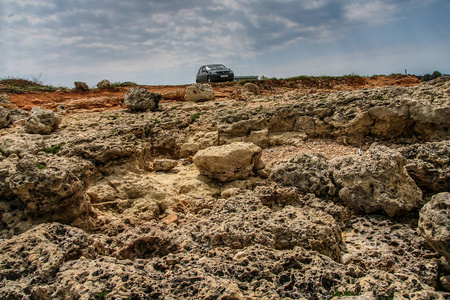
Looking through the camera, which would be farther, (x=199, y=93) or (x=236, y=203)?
(x=199, y=93)

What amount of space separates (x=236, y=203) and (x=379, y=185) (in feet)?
10.2

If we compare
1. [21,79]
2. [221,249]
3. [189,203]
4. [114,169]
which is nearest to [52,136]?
[114,169]

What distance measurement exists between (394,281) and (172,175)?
612 centimetres

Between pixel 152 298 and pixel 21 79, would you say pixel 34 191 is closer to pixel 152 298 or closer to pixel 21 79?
pixel 152 298

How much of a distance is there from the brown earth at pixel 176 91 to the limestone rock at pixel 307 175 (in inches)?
344

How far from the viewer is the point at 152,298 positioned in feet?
11.2

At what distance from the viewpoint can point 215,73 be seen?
2062 cm

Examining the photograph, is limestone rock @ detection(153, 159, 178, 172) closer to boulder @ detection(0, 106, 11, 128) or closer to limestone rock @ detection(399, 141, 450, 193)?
limestone rock @ detection(399, 141, 450, 193)

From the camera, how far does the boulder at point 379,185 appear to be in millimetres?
6094

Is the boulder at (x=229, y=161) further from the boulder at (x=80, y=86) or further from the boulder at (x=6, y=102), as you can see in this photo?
the boulder at (x=80, y=86)

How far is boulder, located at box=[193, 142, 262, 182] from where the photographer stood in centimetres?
768

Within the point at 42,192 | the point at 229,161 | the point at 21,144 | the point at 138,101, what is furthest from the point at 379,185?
the point at 138,101

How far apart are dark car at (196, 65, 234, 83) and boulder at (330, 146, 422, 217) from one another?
15233 millimetres

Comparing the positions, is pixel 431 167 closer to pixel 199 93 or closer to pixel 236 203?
pixel 236 203
